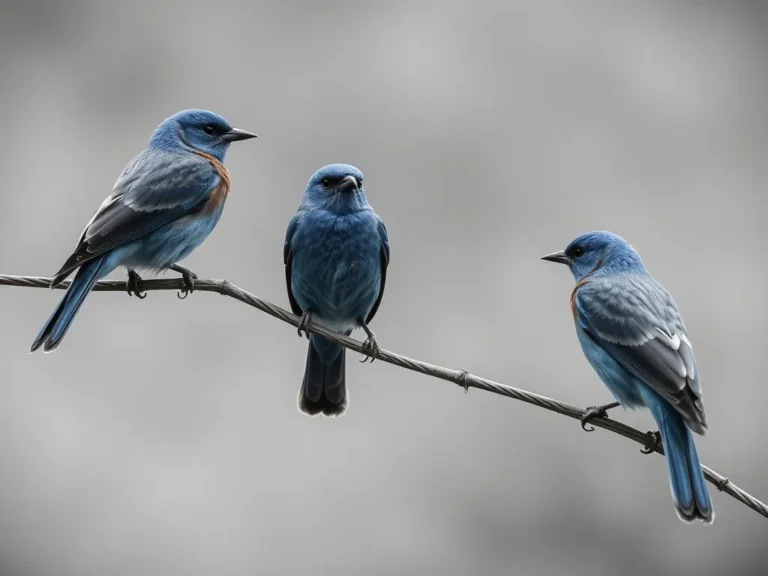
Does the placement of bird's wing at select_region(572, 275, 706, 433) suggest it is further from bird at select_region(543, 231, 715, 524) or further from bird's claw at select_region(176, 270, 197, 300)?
bird's claw at select_region(176, 270, 197, 300)

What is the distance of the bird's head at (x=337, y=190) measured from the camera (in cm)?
606

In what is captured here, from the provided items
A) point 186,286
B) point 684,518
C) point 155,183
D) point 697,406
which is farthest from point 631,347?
point 155,183

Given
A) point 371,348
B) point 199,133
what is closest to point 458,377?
point 371,348

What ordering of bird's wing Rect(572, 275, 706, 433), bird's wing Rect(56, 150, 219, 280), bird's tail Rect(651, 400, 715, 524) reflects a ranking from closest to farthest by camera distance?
1. bird's tail Rect(651, 400, 715, 524)
2. bird's wing Rect(572, 275, 706, 433)
3. bird's wing Rect(56, 150, 219, 280)

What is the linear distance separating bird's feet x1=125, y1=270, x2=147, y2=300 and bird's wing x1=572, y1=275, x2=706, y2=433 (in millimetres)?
2723

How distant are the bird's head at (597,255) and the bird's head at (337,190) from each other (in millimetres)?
1361

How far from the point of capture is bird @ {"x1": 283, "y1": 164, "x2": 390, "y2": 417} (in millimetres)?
6000

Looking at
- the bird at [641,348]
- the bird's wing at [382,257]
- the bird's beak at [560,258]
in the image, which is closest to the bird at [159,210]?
the bird's wing at [382,257]

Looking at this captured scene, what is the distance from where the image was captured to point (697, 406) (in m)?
4.88

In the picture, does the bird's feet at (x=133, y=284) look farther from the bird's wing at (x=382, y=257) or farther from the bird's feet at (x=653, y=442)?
the bird's feet at (x=653, y=442)

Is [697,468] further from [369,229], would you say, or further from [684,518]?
[369,229]

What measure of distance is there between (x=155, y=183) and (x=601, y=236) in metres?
2.97

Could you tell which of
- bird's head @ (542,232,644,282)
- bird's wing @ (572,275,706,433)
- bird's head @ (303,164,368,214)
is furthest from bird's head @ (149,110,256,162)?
bird's wing @ (572,275,706,433)

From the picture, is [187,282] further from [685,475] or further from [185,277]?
Answer: [685,475]
